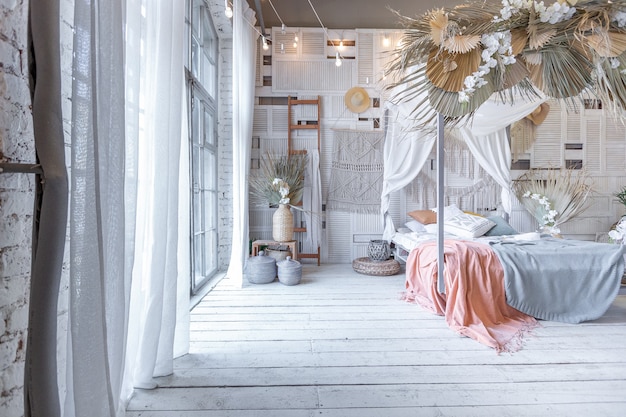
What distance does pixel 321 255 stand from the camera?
436 cm

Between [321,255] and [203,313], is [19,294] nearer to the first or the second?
[203,313]

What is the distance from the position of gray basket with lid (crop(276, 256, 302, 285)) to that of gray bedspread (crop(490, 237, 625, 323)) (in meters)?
1.87

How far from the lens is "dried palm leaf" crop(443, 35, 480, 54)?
1.38 metres

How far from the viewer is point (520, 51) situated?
1384 mm

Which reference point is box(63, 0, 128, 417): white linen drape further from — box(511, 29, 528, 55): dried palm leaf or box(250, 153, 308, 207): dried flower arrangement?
box(250, 153, 308, 207): dried flower arrangement

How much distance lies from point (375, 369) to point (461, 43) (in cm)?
170

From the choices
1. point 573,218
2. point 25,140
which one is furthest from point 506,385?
point 573,218

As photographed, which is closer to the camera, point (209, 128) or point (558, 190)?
point (209, 128)

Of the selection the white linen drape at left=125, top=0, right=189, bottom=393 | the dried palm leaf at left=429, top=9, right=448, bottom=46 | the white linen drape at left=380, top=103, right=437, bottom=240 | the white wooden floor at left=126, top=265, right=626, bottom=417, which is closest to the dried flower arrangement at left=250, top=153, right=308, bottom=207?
the white linen drape at left=380, top=103, right=437, bottom=240

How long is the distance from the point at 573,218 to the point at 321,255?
3.47 meters

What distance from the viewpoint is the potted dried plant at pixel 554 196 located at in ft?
12.7

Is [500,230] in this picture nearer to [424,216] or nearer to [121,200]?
[424,216]

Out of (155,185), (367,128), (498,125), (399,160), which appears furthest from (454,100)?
(367,128)

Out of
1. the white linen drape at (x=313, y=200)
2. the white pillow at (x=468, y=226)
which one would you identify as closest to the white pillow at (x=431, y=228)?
the white pillow at (x=468, y=226)
